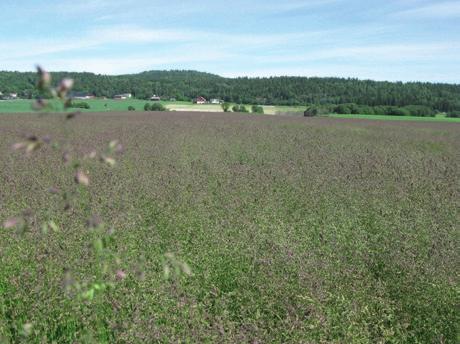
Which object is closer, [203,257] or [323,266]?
[323,266]

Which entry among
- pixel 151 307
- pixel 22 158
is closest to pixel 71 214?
pixel 151 307

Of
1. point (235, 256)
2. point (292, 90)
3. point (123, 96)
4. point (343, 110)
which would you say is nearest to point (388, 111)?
point (343, 110)

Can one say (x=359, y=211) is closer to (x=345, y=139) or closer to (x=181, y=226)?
(x=181, y=226)

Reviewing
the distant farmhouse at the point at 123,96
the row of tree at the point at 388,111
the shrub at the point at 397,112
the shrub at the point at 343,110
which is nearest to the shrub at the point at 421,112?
the row of tree at the point at 388,111

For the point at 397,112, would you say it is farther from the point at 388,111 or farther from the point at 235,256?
the point at 235,256

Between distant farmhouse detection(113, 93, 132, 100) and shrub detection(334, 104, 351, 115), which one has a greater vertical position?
distant farmhouse detection(113, 93, 132, 100)

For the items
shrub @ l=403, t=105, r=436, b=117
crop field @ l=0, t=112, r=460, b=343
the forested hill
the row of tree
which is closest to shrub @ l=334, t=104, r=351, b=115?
the row of tree

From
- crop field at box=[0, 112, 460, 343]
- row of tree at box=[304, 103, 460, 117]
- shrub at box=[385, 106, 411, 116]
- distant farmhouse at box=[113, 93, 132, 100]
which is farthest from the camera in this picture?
distant farmhouse at box=[113, 93, 132, 100]

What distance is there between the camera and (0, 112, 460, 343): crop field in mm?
2438

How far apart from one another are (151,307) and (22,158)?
6.46m

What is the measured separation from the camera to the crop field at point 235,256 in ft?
8.00

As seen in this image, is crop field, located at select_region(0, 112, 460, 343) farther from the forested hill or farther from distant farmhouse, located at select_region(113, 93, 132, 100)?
distant farmhouse, located at select_region(113, 93, 132, 100)

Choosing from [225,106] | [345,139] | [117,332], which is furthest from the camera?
[225,106]

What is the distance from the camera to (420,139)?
14164mm
